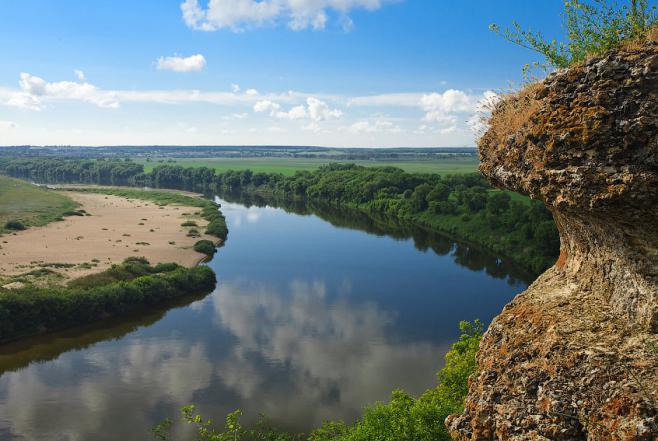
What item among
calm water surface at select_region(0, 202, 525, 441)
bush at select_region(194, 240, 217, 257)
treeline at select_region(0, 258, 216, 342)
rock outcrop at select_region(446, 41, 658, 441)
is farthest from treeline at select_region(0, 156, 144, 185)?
rock outcrop at select_region(446, 41, 658, 441)

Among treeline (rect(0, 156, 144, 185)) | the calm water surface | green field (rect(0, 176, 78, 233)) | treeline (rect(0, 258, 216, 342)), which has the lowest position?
the calm water surface

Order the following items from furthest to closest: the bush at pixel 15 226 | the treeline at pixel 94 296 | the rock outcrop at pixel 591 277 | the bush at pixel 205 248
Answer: the bush at pixel 15 226, the bush at pixel 205 248, the treeline at pixel 94 296, the rock outcrop at pixel 591 277

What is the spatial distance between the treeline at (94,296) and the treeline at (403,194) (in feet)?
105

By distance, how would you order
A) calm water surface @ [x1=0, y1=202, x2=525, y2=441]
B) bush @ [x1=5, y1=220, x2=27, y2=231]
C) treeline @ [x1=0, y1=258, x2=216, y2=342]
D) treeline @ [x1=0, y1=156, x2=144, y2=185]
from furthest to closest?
treeline @ [x1=0, y1=156, x2=144, y2=185] → bush @ [x1=5, y1=220, x2=27, y2=231] → treeline @ [x1=0, y1=258, x2=216, y2=342] → calm water surface @ [x1=0, y1=202, x2=525, y2=441]

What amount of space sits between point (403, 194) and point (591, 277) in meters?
77.3

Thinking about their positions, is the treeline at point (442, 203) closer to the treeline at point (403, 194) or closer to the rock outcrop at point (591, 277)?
the treeline at point (403, 194)

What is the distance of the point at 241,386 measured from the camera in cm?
2330

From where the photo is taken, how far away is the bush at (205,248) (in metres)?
51.0

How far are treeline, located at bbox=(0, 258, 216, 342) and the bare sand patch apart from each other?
381cm

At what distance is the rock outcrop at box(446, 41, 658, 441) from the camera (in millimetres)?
5434

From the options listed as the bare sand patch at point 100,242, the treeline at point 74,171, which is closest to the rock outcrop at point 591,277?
the bare sand patch at point 100,242

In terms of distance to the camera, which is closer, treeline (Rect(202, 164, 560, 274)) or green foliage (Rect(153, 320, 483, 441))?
green foliage (Rect(153, 320, 483, 441))

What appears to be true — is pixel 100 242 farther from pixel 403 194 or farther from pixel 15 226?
pixel 403 194

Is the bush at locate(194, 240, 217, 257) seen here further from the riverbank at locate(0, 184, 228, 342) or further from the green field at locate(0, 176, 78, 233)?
the green field at locate(0, 176, 78, 233)
